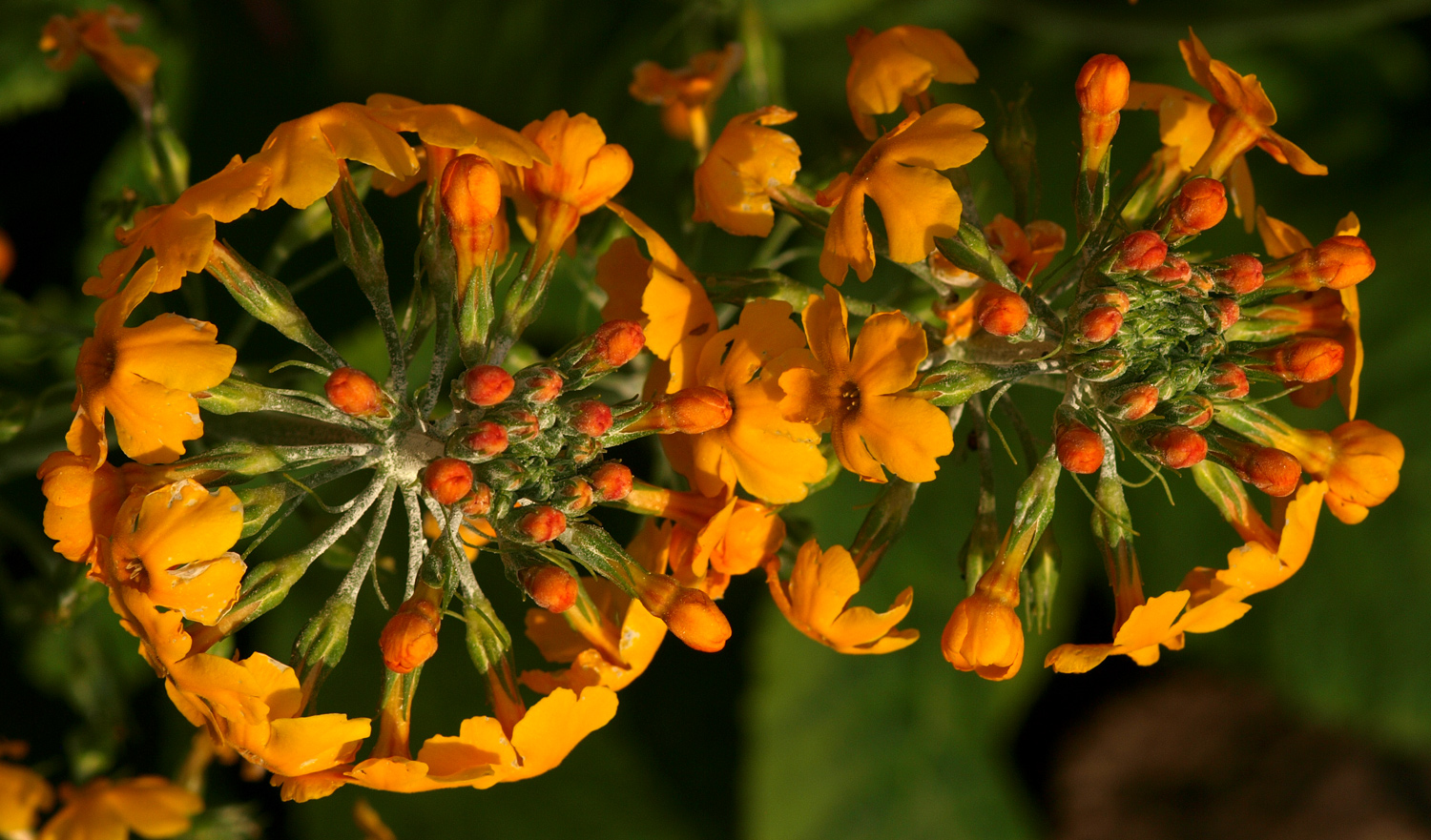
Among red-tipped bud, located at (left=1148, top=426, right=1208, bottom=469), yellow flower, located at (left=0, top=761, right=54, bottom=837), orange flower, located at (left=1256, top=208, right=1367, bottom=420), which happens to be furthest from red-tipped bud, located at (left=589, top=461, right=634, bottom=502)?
yellow flower, located at (left=0, top=761, right=54, bottom=837)

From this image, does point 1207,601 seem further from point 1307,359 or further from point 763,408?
point 763,408

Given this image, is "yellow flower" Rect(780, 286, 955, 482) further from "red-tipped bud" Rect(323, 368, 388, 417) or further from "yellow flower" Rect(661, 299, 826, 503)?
"red-tipped bud" Rect(323, 368, 388, 417)

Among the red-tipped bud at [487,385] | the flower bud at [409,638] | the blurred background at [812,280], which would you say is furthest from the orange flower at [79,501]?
the blurred background at [812,280]

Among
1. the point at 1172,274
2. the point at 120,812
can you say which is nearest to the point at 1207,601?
the point at 1172,274

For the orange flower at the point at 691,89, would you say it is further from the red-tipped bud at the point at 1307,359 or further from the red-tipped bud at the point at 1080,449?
the red-tipped bud at the point at 1307,359

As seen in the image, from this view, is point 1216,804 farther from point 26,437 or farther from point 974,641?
point 26,437

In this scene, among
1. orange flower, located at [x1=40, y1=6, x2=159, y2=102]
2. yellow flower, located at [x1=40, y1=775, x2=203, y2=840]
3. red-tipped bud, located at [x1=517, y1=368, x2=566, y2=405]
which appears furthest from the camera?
yellow flower, located at [x1=40, y1=775, x2=203, y2=840]

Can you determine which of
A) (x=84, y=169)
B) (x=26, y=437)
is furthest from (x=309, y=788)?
(x=84, y=169)
